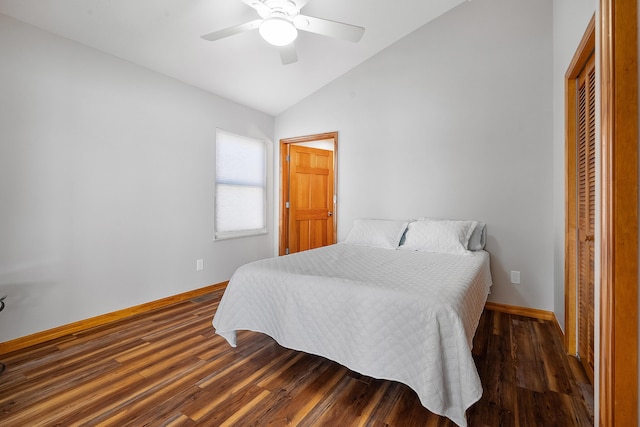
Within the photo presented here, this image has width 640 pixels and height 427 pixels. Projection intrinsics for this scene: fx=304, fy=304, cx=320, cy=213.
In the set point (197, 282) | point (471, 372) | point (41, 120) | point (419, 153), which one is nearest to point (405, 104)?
point (419, 153)

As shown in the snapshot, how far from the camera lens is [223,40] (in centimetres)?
273

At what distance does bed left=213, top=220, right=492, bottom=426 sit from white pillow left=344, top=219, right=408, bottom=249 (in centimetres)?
47

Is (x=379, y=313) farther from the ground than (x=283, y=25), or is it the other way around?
(x=283, y=25)

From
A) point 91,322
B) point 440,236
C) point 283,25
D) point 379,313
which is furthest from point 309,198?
point 379,313

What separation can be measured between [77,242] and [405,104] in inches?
132

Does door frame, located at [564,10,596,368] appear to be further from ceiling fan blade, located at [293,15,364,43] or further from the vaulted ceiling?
the vaulted ceiling

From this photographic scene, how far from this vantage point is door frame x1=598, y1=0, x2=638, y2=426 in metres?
0.89

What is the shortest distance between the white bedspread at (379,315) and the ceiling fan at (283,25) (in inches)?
60.9

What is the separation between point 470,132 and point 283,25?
205 centimetres

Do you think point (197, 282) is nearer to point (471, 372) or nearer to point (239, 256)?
point (239, 256)

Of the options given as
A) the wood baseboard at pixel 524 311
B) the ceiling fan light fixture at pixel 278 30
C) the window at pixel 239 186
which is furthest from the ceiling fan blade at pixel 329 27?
the wood baseboard at pixel 524 311

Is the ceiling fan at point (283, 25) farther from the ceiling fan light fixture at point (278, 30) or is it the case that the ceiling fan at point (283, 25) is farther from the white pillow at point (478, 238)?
the white pillow at point (478, 238)

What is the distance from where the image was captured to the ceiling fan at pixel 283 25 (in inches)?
76.5

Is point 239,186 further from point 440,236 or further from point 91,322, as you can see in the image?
point 440,236
